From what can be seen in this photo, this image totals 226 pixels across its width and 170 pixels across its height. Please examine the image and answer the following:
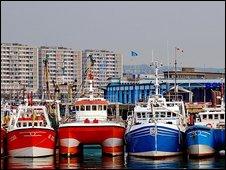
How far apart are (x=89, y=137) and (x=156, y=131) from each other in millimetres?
5580

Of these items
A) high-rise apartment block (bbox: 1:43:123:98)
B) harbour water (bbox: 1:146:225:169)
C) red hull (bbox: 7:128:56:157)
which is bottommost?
harbour water (bbox: 1:146:225:169)

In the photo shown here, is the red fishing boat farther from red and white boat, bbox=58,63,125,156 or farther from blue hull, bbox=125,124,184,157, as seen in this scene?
blue hull, bbox=125,124,184,157

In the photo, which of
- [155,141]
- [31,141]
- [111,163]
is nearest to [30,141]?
[31,141]

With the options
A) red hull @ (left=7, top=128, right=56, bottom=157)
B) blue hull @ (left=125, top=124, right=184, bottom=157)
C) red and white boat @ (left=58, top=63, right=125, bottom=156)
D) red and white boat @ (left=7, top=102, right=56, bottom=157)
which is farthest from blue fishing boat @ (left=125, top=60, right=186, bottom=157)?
red hull @ (left=7, top=128, right=56, bottom=157)

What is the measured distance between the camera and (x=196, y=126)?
4216 centimetres

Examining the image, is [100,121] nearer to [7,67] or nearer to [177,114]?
[177,114]

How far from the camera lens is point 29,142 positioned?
140 ft

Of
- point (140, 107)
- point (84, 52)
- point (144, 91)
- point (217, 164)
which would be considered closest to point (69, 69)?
point (84, 52)

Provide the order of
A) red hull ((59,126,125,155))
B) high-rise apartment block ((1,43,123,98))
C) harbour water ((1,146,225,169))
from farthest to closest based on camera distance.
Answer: high-rise apartment block ((1,43,123,98)), red hull ((59,126,125,155)), harbour water ((1,146,225,169))

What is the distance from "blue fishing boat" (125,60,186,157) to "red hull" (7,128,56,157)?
19.8 feet

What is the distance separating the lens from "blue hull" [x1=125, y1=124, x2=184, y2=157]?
4150cm

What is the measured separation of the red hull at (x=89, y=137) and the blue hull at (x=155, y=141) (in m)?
1.69

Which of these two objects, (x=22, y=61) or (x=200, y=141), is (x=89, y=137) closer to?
(x=200, y=141)

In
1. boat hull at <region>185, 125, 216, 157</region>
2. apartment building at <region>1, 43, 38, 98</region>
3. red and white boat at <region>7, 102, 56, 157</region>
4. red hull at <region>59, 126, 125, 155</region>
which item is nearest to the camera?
boat hull at <region>185, 125, 216, 157</region>
